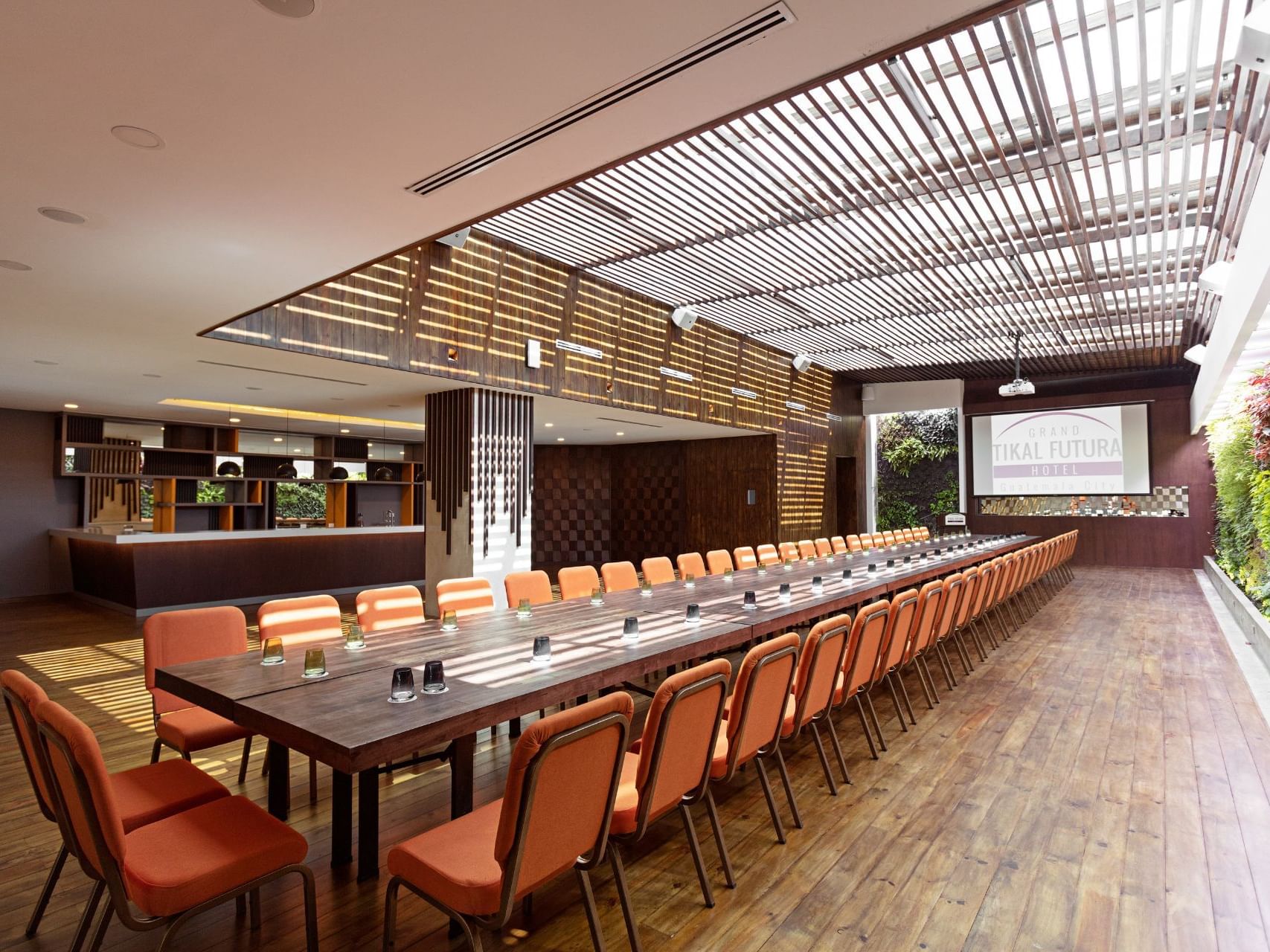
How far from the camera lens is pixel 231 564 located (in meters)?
9.30

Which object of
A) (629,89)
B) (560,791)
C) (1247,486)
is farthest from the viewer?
(1247,486)

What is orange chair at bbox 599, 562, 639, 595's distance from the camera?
5962 mm

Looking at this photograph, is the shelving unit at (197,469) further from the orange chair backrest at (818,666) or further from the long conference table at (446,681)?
the orange chair backrest at (818,666)

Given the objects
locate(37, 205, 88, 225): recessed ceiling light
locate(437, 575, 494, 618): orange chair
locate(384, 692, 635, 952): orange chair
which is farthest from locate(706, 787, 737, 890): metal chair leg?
locate(37, 205, 88, 225): recessed ceiling light

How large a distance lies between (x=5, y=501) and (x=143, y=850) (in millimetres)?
10817

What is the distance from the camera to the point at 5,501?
9766 mm

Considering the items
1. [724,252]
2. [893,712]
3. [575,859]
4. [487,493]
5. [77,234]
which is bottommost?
[893,712]

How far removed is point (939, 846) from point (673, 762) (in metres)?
1.45

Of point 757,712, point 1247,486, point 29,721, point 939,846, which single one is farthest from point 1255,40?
point 1247,486

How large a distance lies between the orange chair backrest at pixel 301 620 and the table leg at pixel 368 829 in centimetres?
103

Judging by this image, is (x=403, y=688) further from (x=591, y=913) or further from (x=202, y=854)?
(x=591, y=913)

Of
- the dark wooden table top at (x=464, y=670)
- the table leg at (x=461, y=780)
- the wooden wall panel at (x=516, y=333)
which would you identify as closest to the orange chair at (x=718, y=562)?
the dark wooden table top at (x=464, y=670)

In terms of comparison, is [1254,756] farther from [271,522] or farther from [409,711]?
[271,522]

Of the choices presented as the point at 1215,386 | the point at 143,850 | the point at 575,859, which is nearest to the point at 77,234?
the point at 143,850
